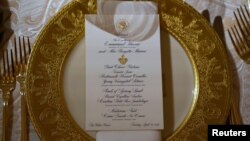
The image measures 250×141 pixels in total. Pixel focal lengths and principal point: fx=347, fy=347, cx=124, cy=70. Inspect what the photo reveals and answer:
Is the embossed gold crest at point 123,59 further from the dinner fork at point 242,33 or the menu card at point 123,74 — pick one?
the dinner fork at point 242,33

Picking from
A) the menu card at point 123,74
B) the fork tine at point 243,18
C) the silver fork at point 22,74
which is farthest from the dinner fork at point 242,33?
the silver fork at point 22,74

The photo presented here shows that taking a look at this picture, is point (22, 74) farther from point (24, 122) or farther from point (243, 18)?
point (243, 18)

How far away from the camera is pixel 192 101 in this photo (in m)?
0.62

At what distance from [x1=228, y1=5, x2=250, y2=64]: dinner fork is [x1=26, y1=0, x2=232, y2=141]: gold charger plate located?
0.17 feet

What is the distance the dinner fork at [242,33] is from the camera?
683mm

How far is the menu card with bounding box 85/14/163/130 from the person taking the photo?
597 millimetres

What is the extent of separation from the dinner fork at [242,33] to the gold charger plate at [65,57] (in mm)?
53

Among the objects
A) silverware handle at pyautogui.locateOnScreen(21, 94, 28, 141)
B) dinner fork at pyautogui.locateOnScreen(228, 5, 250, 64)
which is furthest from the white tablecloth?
silverware handle at pyautogui.locateOnScreen(21, 94, 28, 141)

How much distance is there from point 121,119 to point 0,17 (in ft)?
1.00

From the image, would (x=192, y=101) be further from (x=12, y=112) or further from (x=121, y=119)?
(x=12, y=112)

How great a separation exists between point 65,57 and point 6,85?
120mm

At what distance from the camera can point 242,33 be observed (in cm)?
70

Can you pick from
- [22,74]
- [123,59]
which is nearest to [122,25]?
[123,59]

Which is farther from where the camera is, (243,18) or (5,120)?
(243,18)
